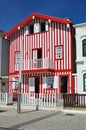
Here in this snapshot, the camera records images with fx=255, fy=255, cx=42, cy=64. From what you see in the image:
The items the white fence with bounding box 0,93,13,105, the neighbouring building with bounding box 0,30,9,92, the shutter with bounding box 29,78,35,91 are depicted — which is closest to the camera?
the white fence with bounding box 0,93,13,105

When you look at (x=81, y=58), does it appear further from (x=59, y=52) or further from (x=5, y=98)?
(x=5, y=98)

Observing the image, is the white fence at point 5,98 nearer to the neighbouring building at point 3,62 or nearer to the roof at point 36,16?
the neighbouring building at point 3,62

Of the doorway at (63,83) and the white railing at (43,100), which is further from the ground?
the doorway at (63,83)

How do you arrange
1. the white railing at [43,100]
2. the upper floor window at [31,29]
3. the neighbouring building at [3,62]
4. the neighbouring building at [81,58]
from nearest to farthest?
the white railing at [43,100] < the neighbouring building at [81,58] < the upper floor window at [31,29] < the neighbouring building at [3,62]

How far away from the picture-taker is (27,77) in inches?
1043

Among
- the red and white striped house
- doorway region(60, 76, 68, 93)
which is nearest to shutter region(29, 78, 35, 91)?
the red and white striped house

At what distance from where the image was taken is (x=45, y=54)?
25.1 metres

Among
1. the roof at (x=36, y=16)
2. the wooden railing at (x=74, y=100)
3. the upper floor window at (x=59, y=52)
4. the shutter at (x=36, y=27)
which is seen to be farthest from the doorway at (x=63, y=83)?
the wooden railing at (x=74, y=100)

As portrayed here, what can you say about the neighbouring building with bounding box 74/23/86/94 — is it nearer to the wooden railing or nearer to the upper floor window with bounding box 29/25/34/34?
the wooden railing

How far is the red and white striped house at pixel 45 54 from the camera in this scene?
939 inches

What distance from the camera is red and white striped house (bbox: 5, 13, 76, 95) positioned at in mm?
23844

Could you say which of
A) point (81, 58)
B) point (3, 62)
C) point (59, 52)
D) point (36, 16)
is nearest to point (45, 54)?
point (59, 52)

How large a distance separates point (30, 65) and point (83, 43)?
618 cm

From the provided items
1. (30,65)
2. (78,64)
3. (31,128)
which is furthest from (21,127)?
(30,65)
